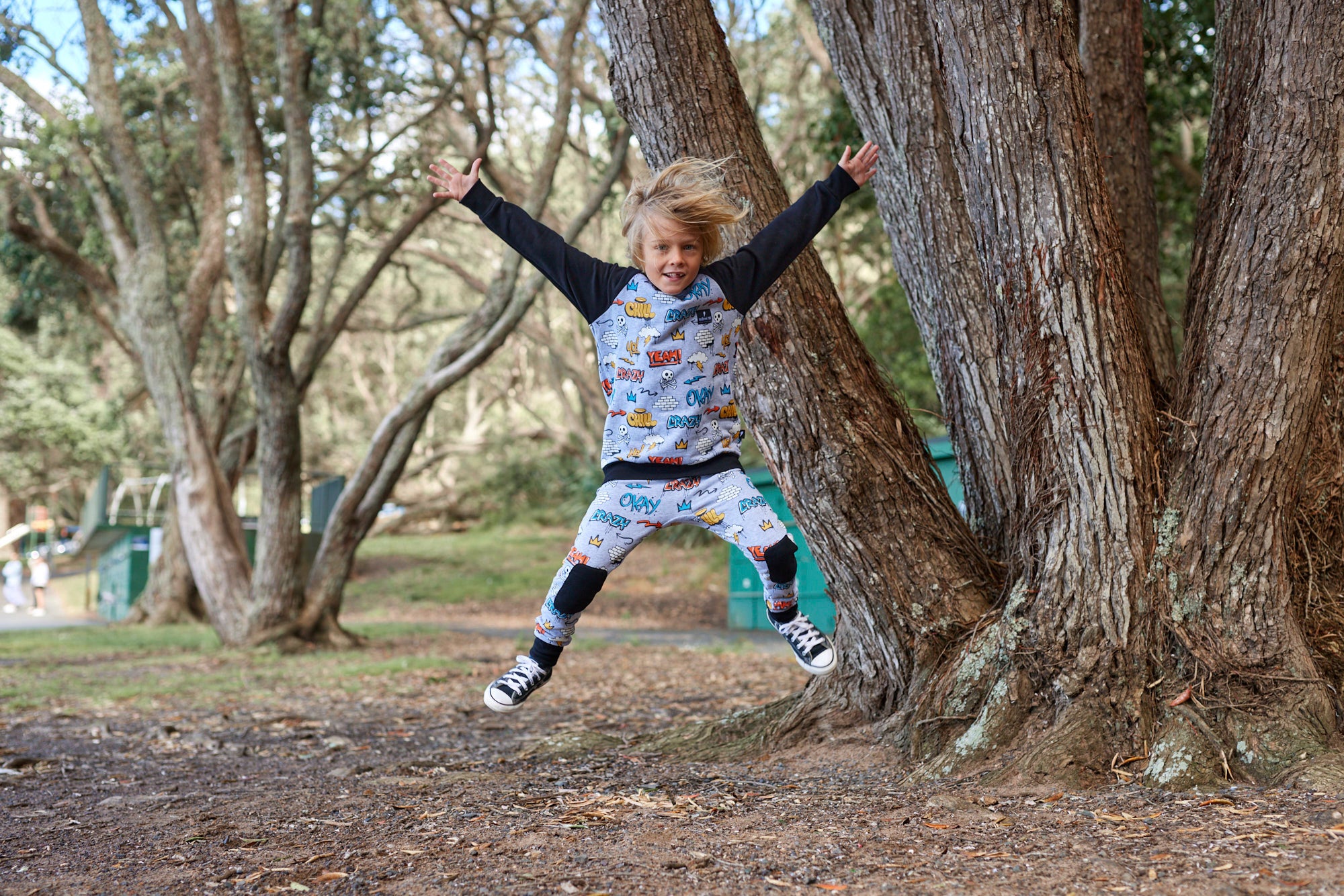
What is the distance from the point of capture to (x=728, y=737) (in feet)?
17.6

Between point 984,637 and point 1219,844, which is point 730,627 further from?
point 1219,844

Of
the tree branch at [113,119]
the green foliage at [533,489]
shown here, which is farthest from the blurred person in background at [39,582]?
the tree branch at [113,119]

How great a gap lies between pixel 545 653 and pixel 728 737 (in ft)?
5.56

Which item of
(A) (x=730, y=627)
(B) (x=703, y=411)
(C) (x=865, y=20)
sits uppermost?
(C) (x=865, y=20)

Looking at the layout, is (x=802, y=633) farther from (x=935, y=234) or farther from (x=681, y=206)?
(x=935, y=234)

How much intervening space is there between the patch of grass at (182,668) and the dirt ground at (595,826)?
2499 millimetres

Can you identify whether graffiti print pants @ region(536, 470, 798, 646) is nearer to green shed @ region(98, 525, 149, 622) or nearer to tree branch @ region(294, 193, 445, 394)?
tree branch @ region(294, 193, 445, 394)

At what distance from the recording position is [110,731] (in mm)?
6863

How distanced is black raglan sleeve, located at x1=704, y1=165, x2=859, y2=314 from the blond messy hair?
4.6 inches

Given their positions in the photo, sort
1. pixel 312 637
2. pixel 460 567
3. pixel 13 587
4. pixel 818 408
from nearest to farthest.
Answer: pixel 818 408
pixel 312 637
pixel 13 587
pixel 460 567

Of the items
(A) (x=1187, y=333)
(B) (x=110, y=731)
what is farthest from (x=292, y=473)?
(A) (x=1187, y=333)

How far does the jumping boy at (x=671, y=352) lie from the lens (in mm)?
3729

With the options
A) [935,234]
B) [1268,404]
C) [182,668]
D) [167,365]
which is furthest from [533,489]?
[1268,404]

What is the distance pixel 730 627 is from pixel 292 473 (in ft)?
20.1
